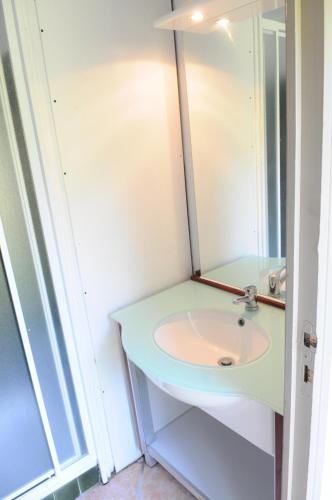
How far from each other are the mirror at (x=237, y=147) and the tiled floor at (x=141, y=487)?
0.94 m

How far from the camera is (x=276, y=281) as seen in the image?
4.70 feet

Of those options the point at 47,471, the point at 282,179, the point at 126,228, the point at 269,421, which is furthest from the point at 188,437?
the point at 282,179

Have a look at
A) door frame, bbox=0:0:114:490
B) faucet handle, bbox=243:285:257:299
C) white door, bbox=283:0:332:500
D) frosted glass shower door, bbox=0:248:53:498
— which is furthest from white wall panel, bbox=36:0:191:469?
white door, bbox=283:0:332:500

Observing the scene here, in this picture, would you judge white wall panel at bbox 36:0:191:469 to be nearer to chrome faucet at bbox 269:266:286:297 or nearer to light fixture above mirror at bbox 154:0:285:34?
light fixture above mirror at bbox 154:0:285:34

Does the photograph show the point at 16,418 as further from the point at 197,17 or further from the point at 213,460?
the point at 197,17

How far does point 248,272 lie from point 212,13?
1.02 metres

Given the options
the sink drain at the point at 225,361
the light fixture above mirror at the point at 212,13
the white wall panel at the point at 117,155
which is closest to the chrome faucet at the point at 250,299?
the sink drain at the point at 225,361

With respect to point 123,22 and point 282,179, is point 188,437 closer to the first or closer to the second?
point 282,179

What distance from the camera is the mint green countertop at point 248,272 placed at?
4.85 ft

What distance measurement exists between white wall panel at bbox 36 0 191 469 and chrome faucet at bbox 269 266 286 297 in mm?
450

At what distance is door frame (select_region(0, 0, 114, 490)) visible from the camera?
111 centimetres

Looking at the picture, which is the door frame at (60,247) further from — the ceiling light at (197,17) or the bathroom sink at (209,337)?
the ceiling light at (197,17)

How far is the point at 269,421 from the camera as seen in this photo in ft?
3.32

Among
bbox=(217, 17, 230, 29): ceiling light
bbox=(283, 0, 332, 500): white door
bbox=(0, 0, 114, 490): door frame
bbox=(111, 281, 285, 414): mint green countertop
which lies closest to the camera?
bbox=(283, 0, 332, 500): white door
